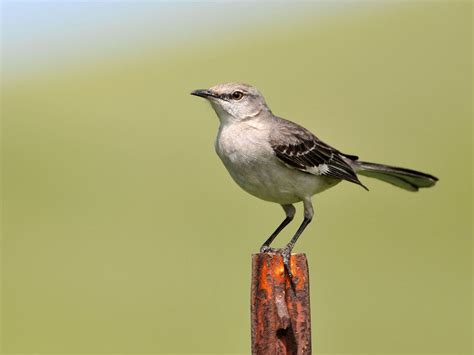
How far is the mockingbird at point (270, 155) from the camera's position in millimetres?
6973

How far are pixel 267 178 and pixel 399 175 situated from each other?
1682mm

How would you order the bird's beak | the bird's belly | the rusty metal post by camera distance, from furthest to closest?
the bird's beak < the bird's belly < the rusty metal post

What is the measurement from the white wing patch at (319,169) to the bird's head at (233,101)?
0.68 metres

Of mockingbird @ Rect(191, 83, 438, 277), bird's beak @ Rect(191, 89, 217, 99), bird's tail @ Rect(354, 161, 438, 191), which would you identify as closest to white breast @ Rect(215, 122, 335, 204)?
mockingbird @ Rect(191, 83, 438, 277)

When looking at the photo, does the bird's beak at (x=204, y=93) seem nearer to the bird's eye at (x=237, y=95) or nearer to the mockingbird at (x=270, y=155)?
the mockingbird at (x=270, y=155)

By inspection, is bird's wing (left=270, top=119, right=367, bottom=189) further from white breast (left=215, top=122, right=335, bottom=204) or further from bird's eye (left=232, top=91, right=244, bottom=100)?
bird's eye (left=232, top=91, right=244, bottom=100)

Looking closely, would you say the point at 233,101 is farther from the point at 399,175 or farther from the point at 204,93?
the point at 399,175

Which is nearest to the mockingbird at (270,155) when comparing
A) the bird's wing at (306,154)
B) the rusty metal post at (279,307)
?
the bird's wing at (306,154)

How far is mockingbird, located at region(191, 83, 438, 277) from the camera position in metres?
6.97

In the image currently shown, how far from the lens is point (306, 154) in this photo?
736 cm

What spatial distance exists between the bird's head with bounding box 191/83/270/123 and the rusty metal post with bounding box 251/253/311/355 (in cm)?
218

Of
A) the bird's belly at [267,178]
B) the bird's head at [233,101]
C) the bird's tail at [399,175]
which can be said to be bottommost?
the bird's belly at [267,178]

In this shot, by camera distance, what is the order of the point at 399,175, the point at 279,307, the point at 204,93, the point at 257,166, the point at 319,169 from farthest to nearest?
the point at 399,175 → the point at 319,169 → the point at 204,93 → the point at 257,166 → the point at 279,307

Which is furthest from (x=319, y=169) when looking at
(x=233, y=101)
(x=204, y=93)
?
(x=204, y=93)
